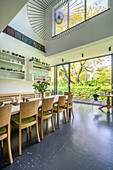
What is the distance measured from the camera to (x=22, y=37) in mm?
3863

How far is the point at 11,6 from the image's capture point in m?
1.58

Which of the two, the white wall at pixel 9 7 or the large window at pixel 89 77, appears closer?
the white wall at pixel 9 7

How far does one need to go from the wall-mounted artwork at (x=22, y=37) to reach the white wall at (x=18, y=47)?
169 millimetres

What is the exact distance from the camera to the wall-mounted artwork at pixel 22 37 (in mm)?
3348

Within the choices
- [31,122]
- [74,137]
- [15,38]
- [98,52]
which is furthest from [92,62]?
[31,122]

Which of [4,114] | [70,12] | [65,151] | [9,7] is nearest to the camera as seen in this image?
[4,114]

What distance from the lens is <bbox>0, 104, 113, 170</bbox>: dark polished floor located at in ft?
3.89

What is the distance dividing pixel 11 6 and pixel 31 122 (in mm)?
2316

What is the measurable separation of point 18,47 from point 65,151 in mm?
4303

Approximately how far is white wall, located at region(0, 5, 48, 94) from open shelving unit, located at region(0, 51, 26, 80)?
27 cm

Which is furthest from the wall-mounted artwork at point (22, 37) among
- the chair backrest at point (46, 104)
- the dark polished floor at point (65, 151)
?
the dark polished floor at point (65, 151)

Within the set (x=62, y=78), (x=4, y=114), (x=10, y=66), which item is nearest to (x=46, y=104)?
(x=4, y=114)

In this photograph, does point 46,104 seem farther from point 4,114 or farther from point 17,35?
point 17,35

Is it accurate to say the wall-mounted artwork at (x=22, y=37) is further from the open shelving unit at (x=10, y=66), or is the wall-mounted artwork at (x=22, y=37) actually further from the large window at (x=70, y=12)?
the large window at (x=70, y=12)
